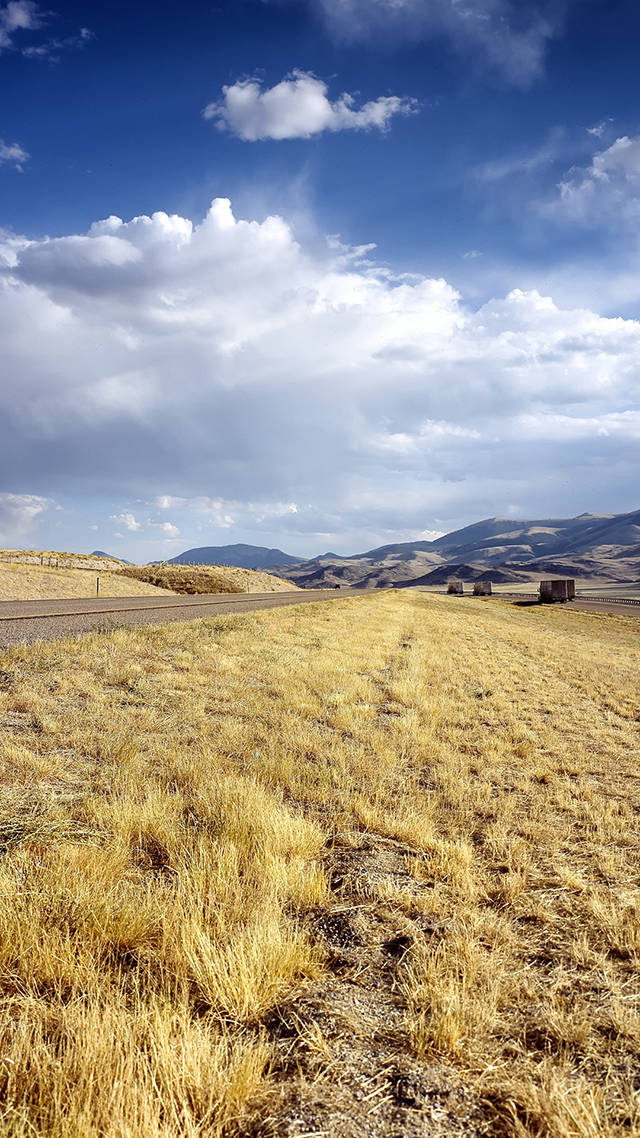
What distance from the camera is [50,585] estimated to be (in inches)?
1400

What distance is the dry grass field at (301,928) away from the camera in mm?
2342

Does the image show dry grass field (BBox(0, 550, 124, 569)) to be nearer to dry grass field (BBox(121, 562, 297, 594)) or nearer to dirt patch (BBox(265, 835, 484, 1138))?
dry grass field (BBox(121, 562, 297, 594))

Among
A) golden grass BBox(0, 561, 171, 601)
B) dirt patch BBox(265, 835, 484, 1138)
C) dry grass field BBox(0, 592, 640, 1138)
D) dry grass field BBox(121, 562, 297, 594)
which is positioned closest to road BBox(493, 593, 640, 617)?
dry grass field BBox(121, 562, 297, 594)

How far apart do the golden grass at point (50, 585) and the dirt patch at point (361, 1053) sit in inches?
1214

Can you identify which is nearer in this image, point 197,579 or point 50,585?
point 50,585

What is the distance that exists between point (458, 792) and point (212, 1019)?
433 cm

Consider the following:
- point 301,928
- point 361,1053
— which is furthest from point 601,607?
point 361,1053

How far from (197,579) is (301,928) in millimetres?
54374

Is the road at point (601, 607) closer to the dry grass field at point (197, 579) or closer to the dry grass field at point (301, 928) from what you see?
the dry grass field at point (197, 579)

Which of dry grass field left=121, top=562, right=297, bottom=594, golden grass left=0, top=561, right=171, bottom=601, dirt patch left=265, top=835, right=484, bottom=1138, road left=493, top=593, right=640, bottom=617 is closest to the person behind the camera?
dirt patch left=265, top=835, right=484, bottom=1138

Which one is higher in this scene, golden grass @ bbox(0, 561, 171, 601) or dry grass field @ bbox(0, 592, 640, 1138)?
golden grass @ bbox(0, 561, 171, 601)

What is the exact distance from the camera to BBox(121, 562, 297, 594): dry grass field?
53.5 meters

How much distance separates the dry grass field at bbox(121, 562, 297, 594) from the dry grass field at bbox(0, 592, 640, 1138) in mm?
Answer: 45842

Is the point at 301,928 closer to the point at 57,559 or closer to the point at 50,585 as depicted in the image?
the point at 50,585
